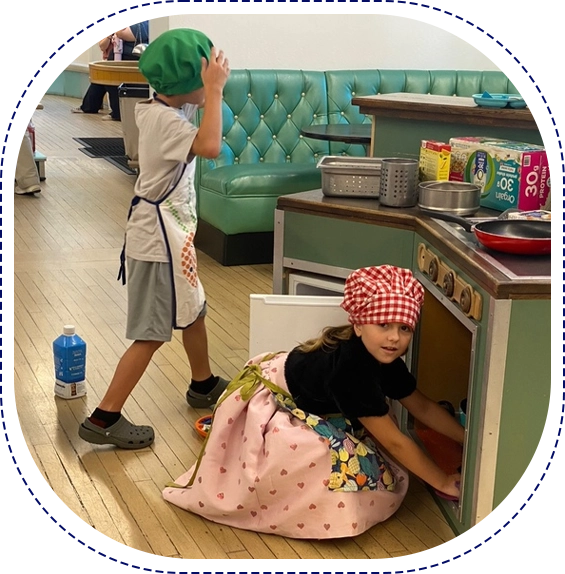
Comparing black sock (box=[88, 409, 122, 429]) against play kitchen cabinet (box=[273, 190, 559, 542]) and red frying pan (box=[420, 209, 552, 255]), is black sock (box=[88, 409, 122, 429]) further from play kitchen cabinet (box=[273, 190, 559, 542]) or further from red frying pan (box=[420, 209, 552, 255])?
red frying pan (box=[420, 209, 552, 255])

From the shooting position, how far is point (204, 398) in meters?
3.46

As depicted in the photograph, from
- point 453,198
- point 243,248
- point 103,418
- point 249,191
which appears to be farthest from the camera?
point 243,248

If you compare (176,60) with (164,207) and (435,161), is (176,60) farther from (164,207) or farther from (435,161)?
(435,161)

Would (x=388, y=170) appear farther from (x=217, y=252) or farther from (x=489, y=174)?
(x=217, y=252)

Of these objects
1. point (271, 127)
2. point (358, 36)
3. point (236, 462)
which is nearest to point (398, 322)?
point (236, 462)

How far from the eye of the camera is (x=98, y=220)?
6.63m

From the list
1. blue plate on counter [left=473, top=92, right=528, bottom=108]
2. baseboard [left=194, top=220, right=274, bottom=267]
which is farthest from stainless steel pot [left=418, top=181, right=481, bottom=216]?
baseboard [left=194, top=220, right=274, bottom=267]

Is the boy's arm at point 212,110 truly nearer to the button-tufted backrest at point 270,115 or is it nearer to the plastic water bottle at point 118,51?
the button-tufted backrest at point 270,115

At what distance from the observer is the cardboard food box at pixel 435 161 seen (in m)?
3.06

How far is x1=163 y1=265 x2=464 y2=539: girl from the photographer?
246 centimetres

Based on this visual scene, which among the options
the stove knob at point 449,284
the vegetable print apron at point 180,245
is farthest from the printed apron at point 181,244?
the stove knob at point 449,284

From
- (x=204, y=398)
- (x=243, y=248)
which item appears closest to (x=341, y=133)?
(x=243, y=248)

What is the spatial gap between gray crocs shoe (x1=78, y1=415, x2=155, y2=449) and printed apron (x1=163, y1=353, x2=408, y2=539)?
0.41m

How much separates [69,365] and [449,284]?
1.66 meters
